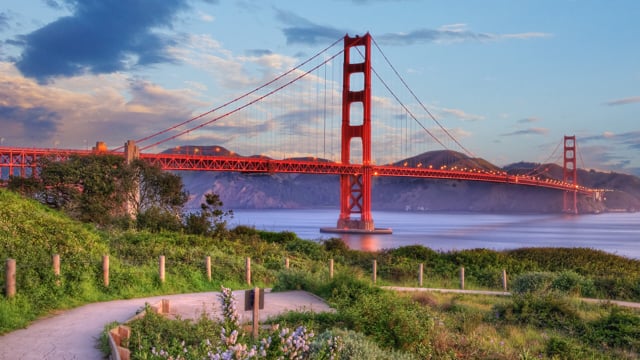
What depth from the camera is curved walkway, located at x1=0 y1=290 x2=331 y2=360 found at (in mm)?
9969

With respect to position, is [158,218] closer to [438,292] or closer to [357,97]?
[438,292]

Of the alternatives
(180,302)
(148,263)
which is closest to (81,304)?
(180,302)

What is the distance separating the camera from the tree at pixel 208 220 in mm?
32500

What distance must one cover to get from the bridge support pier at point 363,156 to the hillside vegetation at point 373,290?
4463 cm

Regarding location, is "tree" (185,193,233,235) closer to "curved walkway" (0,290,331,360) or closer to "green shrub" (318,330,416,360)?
"curved walkway" (0,290,331,360)

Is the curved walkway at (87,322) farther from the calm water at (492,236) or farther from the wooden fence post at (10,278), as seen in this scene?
the calm water at (492,236)

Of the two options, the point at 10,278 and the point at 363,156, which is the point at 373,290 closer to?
the point at 10,278

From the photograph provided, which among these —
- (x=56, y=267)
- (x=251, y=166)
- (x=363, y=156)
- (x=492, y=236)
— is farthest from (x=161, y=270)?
(x=492, y=236)

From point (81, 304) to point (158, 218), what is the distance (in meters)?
17.1

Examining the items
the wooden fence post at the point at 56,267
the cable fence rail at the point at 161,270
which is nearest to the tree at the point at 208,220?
the cable fence rail at the point at 161,270

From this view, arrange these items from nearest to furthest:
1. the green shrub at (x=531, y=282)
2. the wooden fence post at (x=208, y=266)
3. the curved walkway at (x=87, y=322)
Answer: the curved walkway at (x=87, y=322) → the wooden fence post at (x=208, y=266) → the green shrub at (x=531, y=282)

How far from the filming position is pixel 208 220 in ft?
111

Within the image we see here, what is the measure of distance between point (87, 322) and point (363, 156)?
64077 millimetres

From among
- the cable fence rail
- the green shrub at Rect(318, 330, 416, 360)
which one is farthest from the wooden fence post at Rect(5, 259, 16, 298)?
the green shrub at Rect(318, 330, 416, 360)
